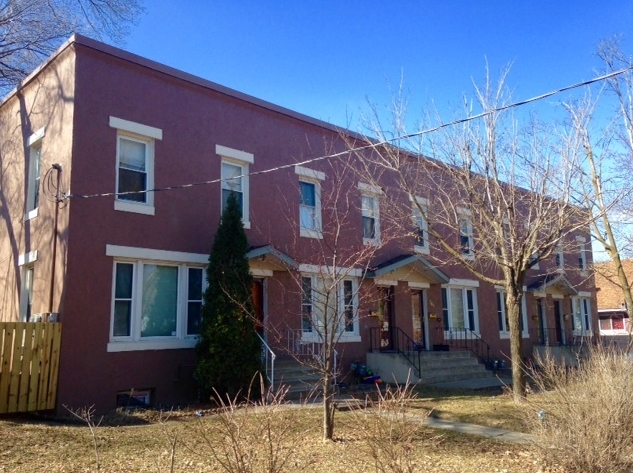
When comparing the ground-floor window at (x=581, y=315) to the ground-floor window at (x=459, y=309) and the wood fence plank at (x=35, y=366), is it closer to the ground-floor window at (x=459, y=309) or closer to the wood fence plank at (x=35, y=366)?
the ground-floor window at (x=459, y=309)

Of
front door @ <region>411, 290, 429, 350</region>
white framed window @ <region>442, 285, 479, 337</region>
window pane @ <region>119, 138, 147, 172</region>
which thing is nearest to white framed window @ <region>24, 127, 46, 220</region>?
window pane @ <region>119, 138, 147, 172</region>

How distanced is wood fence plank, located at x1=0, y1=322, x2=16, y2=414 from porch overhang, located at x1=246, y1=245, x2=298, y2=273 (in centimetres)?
486

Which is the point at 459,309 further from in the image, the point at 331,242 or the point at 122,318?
the point at 122,318

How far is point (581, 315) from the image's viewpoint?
2809 centimetres

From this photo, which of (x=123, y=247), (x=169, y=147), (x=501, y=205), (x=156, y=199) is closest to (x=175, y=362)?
(x=123, y=247)

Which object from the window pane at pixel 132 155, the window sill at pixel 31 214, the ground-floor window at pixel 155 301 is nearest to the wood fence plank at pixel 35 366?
the ground-floor window at pixel 155 301

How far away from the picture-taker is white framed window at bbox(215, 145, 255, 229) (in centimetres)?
1427

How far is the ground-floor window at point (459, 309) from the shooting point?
20.2m

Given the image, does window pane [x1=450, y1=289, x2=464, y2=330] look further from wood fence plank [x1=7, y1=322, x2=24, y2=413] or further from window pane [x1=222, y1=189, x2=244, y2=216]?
wood fence plank [x1=7, y1=322, x2=24, y2=413]

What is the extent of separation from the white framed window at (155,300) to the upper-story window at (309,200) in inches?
142

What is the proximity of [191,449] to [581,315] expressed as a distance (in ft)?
84.8

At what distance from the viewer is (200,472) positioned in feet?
22.2

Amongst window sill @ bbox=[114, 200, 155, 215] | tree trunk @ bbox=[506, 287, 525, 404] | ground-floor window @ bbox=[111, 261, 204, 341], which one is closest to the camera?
tree trunk @ bbox=[506, 287, 525, 404]

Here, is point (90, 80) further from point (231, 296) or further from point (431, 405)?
point (431, 405)
